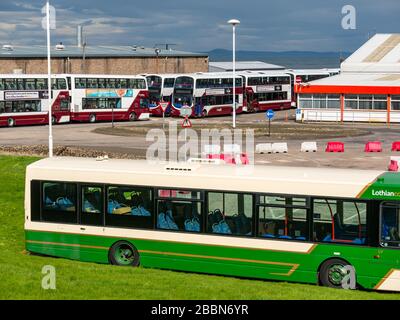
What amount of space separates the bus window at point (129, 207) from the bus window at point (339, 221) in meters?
3.98

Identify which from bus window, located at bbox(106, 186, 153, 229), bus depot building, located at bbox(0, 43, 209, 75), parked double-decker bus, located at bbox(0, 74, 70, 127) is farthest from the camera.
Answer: bus depot building, located at bbox(0, 43, 209, 75)

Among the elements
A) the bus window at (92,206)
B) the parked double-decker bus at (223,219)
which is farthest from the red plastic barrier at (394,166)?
the bus window at (92,206)

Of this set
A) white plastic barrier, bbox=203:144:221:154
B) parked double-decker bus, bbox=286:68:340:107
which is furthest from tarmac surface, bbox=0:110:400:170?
parked double-decker bus, bbox=286:68:340:107

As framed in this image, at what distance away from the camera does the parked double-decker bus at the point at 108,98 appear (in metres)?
69.4

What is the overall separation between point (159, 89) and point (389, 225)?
63168mm

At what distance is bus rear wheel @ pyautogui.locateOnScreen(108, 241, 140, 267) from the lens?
60.5 feet

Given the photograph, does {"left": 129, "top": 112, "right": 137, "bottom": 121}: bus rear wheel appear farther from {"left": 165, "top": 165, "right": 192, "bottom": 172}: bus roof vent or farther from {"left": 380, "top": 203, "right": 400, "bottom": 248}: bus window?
{"left": 380, "top": 203, "right": 400, "bottom": 248}: bus window

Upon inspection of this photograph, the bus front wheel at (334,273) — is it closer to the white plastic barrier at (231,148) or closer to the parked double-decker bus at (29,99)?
the white plastic barrier at (231,148)

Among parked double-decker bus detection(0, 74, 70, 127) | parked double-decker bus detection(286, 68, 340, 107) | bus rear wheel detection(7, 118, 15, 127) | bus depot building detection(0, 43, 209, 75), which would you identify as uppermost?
bus depot building detection(0, 43, 209, 75)

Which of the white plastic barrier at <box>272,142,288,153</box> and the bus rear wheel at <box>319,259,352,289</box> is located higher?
the white plastic barrier at <box>272,142,288,153</box>

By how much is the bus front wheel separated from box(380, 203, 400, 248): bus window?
0.97 metres
